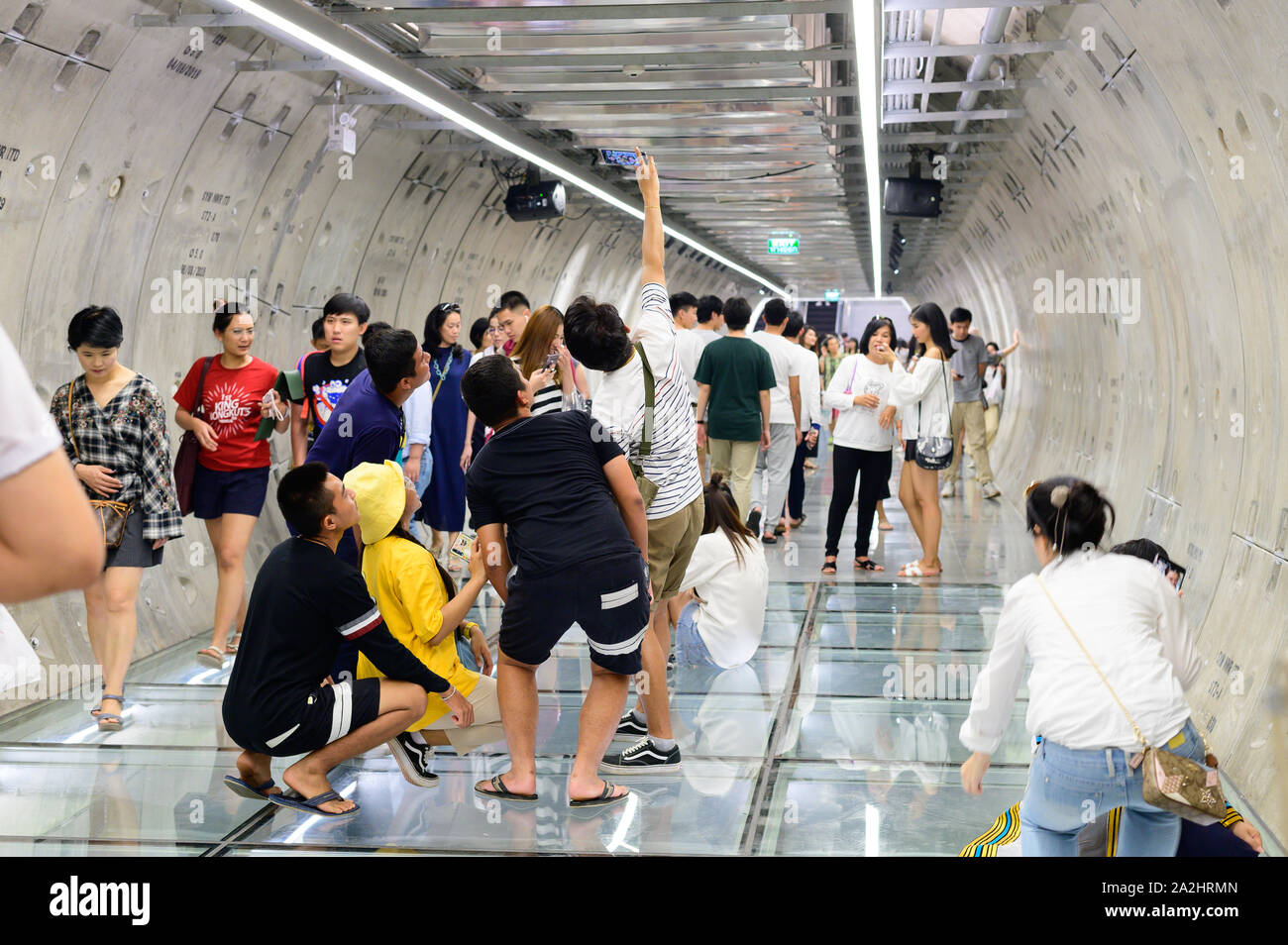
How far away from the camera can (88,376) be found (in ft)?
18.8

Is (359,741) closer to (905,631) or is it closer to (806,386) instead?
(905,631)

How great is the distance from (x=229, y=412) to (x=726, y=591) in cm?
272

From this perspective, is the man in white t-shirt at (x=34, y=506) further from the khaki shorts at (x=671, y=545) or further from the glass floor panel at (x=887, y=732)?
the glass floor panel at (x=887, y=732)

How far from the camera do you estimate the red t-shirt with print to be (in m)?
6.58

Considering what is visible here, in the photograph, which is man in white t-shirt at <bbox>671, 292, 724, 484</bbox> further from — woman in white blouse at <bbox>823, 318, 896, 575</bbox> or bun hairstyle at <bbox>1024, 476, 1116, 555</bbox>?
bun hairstyle at <bbox>1024, 476, 1116, 555</bbox>

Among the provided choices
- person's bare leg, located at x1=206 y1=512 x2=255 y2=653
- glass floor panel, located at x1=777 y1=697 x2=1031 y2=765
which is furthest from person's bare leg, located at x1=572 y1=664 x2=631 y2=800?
person's bare leg, located at x1=206 y1=512 x2=255 y2=653

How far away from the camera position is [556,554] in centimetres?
448

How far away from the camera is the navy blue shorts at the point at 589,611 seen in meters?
4.48

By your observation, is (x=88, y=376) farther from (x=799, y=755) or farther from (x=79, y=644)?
(x=799, y=755)

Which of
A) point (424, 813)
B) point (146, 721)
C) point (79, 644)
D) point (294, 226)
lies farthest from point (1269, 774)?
point (294, 226)

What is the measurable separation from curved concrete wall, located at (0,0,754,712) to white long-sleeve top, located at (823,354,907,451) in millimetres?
4036

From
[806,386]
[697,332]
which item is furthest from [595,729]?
[806,386]

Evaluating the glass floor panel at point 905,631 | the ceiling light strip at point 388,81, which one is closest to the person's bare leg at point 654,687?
the glass floor panel at point 905,631
